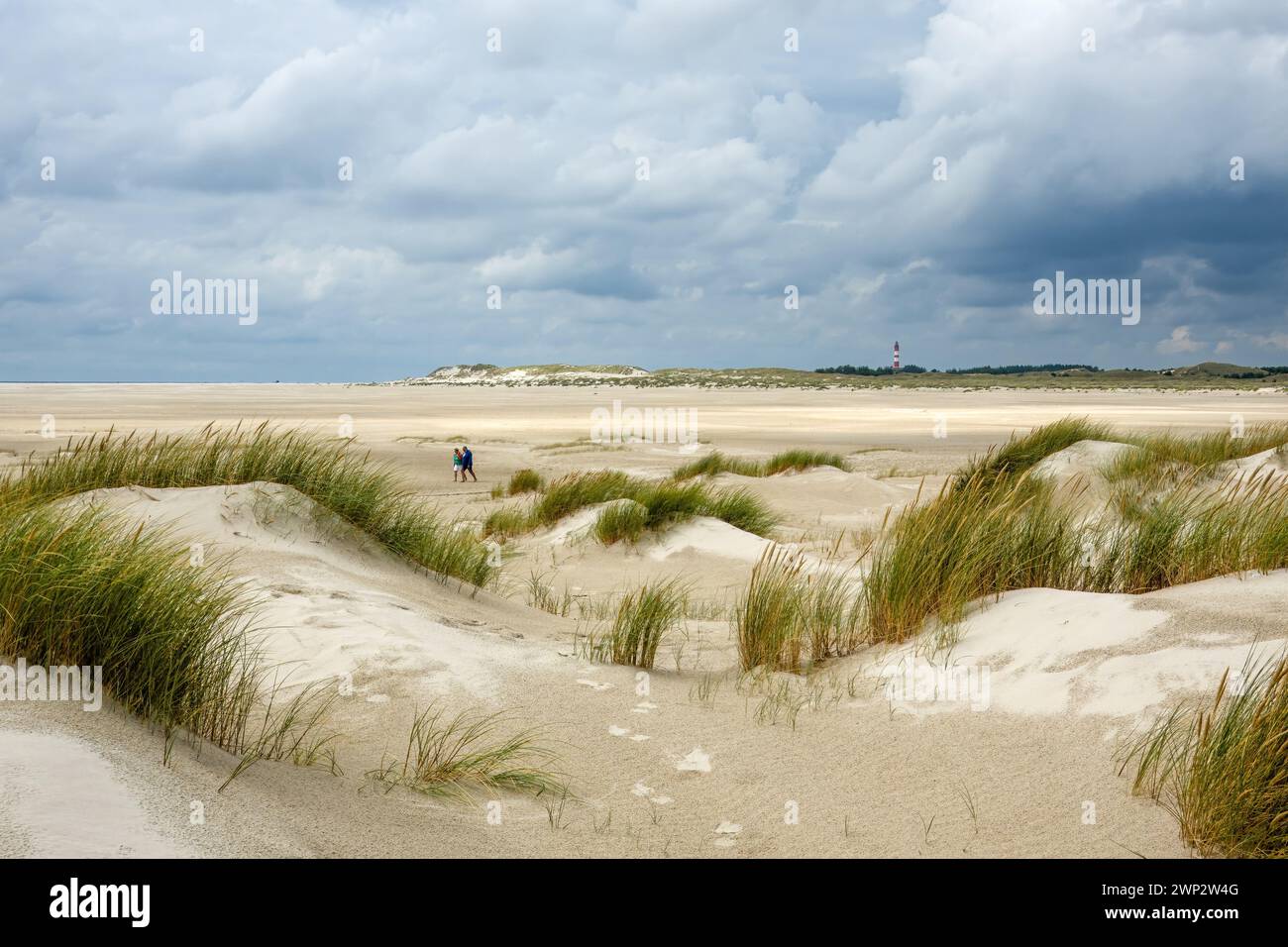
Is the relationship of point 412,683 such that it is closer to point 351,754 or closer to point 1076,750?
Result: point 351,754

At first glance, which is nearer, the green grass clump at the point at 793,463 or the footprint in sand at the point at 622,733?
the footprint in sand at the point at 622,733

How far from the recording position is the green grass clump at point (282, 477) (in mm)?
8359

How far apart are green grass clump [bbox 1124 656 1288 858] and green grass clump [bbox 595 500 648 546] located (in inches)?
301

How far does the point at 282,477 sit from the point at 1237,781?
8.03 metres

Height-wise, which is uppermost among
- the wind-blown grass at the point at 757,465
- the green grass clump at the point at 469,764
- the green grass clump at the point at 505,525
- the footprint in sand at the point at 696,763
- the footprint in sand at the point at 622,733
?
the wind-blown grass at the point at 757,465

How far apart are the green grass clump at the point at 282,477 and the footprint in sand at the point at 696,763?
13.6 feet

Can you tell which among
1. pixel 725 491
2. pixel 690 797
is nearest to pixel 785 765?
pixel 690 797

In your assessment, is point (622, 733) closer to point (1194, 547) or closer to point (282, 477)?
point (1194, 547)

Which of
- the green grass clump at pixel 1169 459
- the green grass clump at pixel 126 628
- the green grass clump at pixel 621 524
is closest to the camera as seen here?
the green grass clump at pixel 126 628

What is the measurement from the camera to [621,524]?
36.2 feet

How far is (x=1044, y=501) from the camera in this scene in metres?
7.11

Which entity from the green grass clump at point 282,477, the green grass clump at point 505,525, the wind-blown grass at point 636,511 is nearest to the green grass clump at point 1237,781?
the green grass clump at point 282,477

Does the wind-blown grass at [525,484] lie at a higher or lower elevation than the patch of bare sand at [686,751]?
higher

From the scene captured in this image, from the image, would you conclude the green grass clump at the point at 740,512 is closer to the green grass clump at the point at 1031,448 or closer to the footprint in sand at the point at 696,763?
the green grass clump at the point at 1031,448
